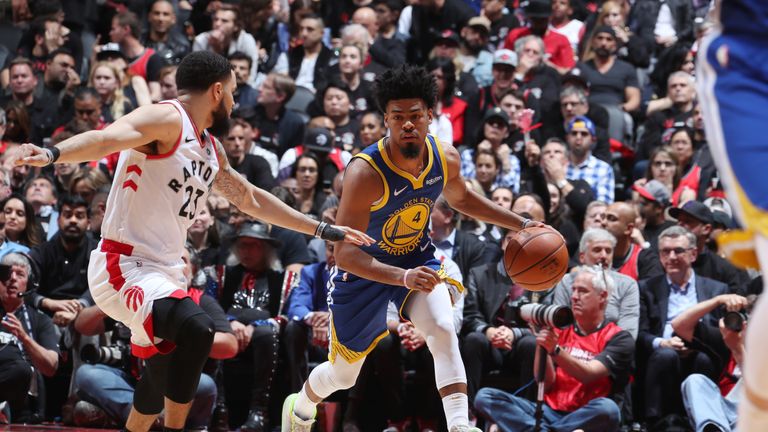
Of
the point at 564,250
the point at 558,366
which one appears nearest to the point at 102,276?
the point at 564,250

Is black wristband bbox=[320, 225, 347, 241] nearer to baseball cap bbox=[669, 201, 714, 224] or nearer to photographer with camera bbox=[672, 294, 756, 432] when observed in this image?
photographer with camera bbox=[672, 294, 756, 432]

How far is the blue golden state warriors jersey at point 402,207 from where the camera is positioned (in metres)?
6.20

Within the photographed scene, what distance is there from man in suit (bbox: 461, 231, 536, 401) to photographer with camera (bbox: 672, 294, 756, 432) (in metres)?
1.15

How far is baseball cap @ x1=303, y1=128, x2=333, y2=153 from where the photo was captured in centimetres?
1061

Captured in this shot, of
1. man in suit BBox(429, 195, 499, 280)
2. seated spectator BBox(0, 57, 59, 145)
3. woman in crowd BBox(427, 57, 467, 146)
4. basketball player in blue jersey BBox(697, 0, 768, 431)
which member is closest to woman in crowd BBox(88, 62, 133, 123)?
seated spectator BBox(0, 57, 59, 145)

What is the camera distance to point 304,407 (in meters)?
6.71

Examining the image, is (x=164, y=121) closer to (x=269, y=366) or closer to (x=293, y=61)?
(x=269, y=366)

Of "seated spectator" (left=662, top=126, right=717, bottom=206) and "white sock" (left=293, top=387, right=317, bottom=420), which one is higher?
"white sock" (left=293, top=387, right=317, bottom=420)

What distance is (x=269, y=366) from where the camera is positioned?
8258 millimetres

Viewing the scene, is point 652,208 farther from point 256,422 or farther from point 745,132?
point 745,132

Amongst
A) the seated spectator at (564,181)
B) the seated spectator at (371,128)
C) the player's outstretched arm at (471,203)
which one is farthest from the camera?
the seated spectator at (371,128)

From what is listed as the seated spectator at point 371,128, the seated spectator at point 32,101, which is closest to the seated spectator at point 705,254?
the seated spectator at point 371,128

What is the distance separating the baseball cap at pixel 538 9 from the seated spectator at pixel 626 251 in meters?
4.75

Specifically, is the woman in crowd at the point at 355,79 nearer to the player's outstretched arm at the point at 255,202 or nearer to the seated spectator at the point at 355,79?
the seated spectator at the point at 355,79
